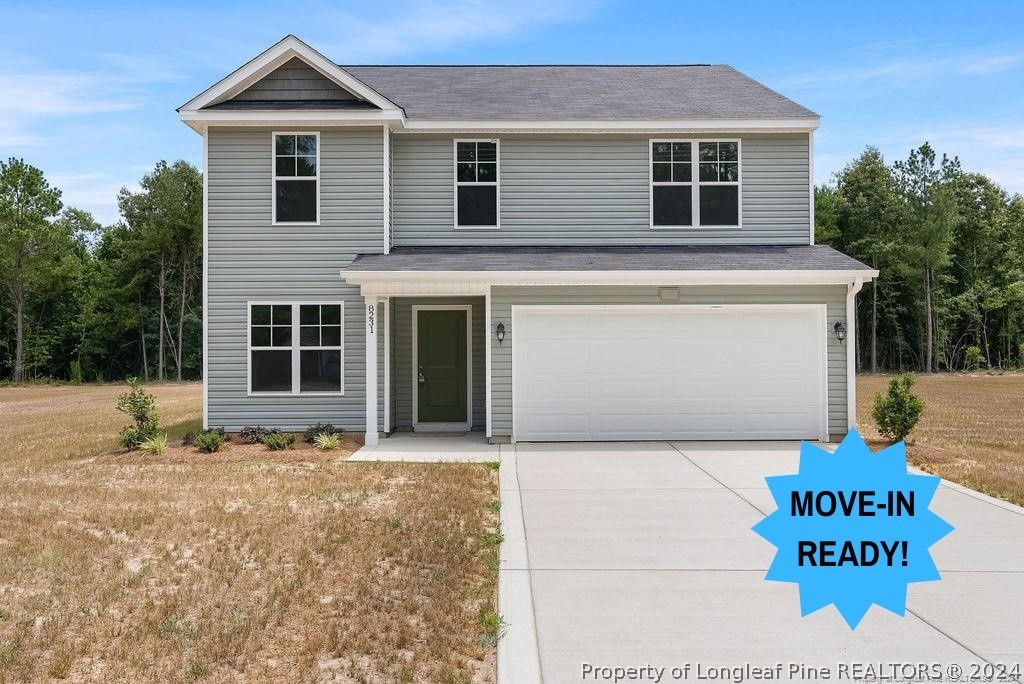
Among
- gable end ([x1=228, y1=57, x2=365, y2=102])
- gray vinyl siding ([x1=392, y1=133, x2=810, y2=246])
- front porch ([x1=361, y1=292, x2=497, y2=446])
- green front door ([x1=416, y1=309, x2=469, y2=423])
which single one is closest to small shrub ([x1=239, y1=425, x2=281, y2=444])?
front porch ([x1=361, y1=292, x2=497, y2=446])

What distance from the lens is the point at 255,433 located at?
1344 cm

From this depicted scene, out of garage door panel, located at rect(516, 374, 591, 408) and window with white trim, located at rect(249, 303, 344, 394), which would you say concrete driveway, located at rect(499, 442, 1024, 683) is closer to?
garage door panel, located at rect(516, 374, 591, 408)

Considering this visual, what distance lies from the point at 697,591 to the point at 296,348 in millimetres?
9952

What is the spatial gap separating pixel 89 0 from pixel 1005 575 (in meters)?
17.5

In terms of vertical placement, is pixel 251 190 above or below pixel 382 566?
above

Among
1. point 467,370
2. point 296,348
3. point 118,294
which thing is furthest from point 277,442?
point 118,294

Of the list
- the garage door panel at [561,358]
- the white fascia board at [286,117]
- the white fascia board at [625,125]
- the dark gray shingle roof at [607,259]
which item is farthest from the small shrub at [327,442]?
the white fascia board at [625,125]

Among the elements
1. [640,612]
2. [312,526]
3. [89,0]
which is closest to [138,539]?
[312,526]

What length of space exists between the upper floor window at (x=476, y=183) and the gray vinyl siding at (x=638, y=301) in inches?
93.1

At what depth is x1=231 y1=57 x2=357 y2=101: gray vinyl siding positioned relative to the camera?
554 inches

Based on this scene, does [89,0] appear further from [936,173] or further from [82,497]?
[936,173]

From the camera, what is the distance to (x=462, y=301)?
603 inches

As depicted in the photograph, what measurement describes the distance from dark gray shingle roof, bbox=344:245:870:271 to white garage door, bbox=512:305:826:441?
74cm

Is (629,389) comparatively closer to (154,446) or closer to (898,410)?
(898,410)
